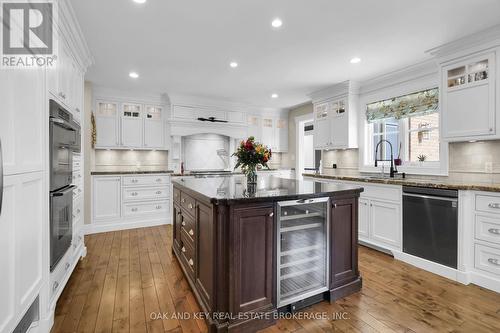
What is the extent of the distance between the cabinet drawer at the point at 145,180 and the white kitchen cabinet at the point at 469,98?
4572 millimetres

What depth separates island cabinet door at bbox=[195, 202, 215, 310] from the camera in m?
1.78

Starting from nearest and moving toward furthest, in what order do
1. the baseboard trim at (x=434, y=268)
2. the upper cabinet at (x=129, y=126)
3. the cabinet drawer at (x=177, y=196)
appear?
the baseboard trim at (x=434, y=268), the cabinet drawer at (x=177, y=196), the upper cabinet at (x=129, y=126)

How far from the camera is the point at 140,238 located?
4.02 meters

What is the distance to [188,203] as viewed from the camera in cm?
239

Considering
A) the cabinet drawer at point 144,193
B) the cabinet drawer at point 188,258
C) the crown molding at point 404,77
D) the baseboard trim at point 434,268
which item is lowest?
the baseboard trim at point 434,268

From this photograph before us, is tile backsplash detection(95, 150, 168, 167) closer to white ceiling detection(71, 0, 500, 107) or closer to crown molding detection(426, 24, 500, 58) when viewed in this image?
white ceiling detection(71, 0, 500, 107)

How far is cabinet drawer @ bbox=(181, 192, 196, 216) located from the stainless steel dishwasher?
255cm

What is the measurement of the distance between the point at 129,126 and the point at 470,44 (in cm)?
533

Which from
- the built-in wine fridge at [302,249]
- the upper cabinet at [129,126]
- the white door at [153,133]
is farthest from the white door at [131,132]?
the built-in wine fridge at [302,249]

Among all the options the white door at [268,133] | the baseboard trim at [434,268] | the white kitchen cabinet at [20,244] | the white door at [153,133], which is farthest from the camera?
the white door at [268,133]

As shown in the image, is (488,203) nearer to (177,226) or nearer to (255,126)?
(177,226)

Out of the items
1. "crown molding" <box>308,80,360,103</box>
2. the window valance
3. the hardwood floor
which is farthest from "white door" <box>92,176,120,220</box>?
the window valance

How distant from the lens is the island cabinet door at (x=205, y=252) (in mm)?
1777

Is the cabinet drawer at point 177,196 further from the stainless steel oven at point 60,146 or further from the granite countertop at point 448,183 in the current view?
the granite countertop at point 448,183
